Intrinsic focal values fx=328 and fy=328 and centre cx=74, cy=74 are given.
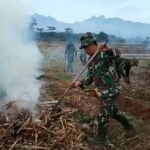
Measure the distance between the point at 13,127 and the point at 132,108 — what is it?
335cm

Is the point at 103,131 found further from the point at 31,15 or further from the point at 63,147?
the point at 31,15

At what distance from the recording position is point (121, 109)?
286 inches

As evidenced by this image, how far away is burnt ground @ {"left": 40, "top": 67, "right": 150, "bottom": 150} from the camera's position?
5573 millimetres

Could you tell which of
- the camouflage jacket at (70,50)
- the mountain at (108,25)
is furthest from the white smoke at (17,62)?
the mountain at (108,25)

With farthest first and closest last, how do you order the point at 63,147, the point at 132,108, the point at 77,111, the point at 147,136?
the point at 132,108, the point at 77,111, the point at 147,136, the point at 63,147

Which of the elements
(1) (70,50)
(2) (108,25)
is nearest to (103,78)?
(1) (70,50)

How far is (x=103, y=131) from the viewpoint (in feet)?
17.7

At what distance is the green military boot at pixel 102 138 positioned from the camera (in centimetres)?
Result: 536

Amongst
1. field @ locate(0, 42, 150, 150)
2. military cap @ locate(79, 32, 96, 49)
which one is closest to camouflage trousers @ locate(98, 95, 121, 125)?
field @ locate(0, 42, 150, 150)

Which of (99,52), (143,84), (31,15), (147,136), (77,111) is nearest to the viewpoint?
(99,52)

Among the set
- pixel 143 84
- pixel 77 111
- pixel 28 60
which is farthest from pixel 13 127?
pixel 143 84

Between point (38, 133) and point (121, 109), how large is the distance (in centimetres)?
296

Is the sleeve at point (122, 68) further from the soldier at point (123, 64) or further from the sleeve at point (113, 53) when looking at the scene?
the sleeve at point (113, 53)

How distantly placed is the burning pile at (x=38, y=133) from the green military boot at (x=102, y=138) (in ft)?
1.15
